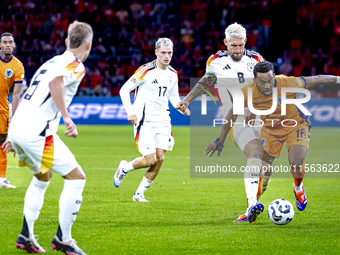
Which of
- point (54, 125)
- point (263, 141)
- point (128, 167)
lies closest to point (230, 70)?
point (263, 141)

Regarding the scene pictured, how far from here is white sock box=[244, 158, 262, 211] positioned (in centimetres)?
612

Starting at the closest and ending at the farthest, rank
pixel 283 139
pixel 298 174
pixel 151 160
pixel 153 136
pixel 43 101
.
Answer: pixel 43 101
pixel 298 174
pixel 283 139
pixel 151 160
pixel 153 136

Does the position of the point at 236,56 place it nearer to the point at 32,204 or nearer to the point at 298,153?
the point at 298,153

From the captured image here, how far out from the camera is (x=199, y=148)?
14.8m

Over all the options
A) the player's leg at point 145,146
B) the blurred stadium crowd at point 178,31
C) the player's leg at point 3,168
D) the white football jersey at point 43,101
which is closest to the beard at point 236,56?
the player's leg at point 145,146

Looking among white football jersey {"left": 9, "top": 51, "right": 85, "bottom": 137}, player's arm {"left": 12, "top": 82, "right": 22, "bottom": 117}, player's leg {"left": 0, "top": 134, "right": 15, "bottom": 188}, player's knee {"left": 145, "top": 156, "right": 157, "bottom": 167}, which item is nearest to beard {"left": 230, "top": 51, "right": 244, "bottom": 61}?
player's knee {"left": 145, "top": 156, "right": 157, "bottom": 167}

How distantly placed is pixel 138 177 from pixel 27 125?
236 inches

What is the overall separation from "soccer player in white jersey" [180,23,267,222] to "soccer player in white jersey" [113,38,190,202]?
57cm

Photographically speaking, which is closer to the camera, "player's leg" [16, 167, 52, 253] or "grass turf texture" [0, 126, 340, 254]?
"player's leg" [16, 167, 52, 253]

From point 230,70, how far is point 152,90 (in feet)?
4.27

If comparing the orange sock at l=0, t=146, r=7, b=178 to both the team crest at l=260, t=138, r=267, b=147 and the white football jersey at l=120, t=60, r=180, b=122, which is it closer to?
the white football jersey at l=120, t=60, r=180, b=122

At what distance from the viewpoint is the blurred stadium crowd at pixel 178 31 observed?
2375 cm

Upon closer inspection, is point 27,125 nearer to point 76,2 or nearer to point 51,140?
point 51,140

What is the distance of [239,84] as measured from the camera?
7.07 m
